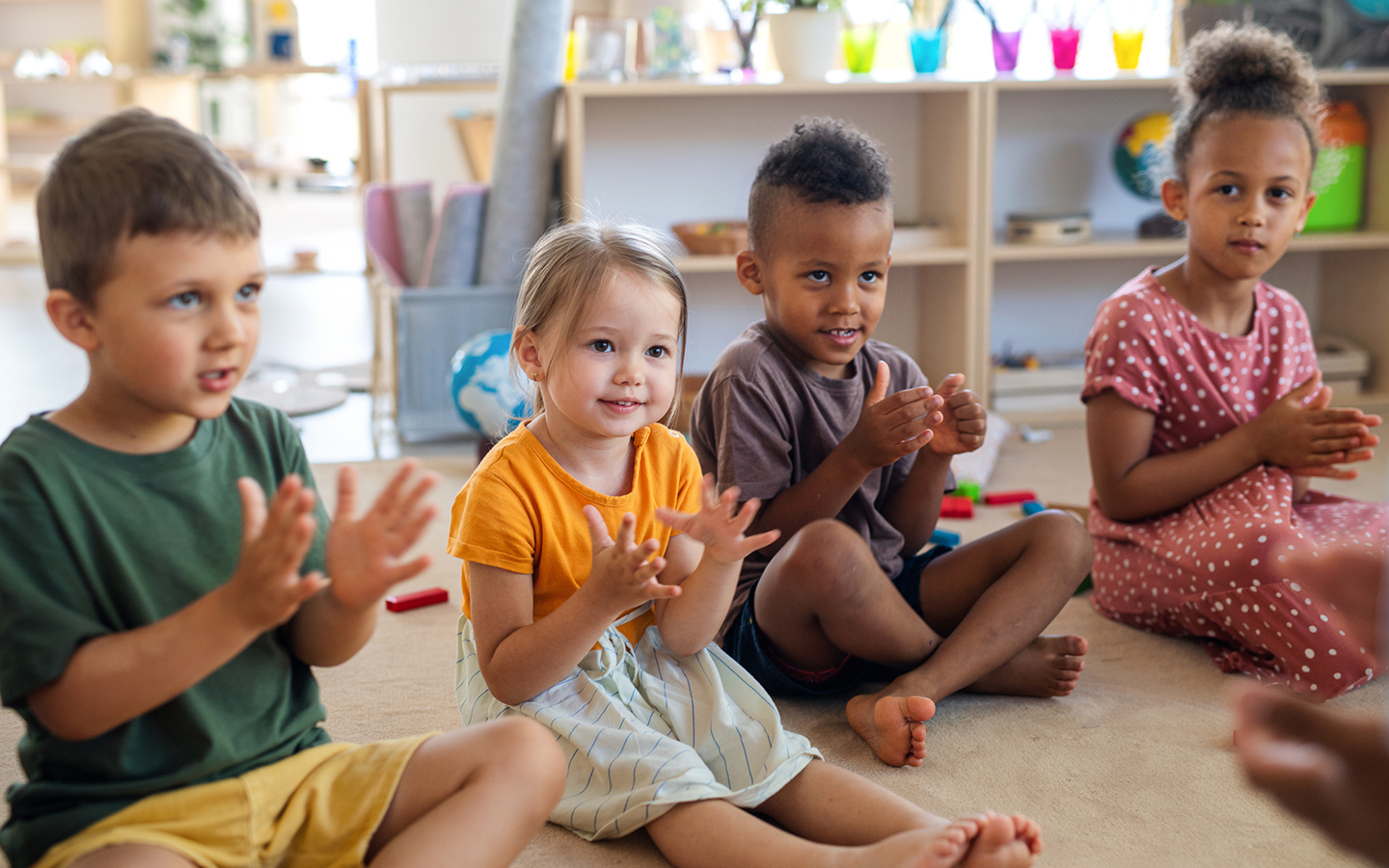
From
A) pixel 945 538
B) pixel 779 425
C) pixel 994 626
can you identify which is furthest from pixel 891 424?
pixel 945 538

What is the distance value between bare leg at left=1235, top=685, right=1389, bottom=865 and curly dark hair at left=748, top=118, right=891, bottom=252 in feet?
2.49

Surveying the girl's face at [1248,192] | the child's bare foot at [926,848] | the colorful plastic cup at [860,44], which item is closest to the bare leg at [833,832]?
the child's bare foot at [926,848]

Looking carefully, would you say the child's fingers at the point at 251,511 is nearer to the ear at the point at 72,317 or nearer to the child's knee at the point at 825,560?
the ear at the point at 72,317

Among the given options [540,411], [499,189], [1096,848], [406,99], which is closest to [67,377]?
[499,189]

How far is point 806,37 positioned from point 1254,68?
1304 millimetres

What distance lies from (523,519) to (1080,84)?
2147mm

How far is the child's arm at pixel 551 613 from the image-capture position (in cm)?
91

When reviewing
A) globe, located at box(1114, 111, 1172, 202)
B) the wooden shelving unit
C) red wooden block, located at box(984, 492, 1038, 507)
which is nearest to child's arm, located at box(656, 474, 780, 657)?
Result: red wooden block, located at box(984, 492, 1038, 507)

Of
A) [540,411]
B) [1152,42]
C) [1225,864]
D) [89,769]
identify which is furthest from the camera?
[1152,42]

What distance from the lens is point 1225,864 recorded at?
1008mm

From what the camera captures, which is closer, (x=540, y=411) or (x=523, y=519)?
(x=523, y=519)

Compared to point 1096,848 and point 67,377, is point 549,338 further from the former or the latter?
point 67,377

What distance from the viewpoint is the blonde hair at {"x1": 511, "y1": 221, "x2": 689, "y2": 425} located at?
41.2 inches

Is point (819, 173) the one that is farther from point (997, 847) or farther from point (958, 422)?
point (997, 847)
